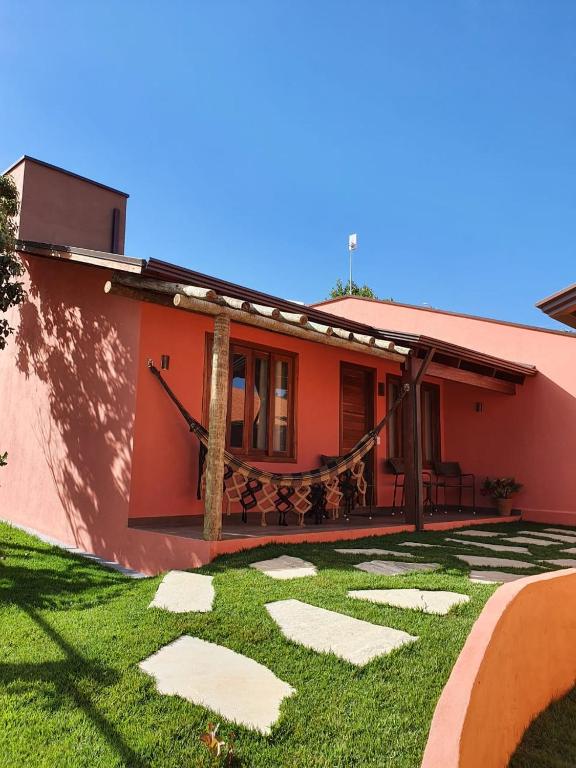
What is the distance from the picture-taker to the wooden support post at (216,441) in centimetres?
448

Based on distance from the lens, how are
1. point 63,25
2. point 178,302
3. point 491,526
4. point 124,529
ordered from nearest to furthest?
point 178,302
point 124,529
point 491,526
point 63,25

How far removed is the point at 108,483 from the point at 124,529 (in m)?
0.54

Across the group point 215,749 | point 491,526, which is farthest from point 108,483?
point 491,526

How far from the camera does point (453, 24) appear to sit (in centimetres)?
916

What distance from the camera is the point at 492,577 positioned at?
410 cm

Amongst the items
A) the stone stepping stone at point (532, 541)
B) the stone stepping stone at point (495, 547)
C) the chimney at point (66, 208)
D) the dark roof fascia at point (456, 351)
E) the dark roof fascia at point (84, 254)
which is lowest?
the stone stepping stone at point (532, 541)

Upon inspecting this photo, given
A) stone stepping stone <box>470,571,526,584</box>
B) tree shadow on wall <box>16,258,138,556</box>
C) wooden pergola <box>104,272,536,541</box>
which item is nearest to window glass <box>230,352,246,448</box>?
wooden pergola <box>104,272,536,541</box>

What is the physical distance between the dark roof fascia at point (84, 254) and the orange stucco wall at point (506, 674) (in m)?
3.69

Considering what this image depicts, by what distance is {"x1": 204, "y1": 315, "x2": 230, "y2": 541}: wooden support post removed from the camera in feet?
14.7

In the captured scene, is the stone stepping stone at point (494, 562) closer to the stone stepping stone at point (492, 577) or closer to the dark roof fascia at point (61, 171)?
the stone stepping stone at point (492, 577)

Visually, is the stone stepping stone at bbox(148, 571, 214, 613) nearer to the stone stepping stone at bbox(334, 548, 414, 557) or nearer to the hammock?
the hammock

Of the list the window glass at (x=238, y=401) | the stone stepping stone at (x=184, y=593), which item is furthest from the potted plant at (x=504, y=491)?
the stone stepping stone at (x=184, y=593)

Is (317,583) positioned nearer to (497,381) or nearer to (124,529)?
Result: (124,529)

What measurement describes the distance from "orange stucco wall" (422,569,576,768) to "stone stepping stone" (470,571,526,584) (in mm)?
687
